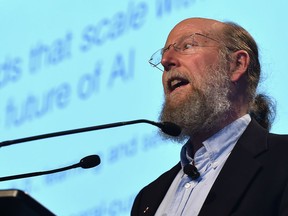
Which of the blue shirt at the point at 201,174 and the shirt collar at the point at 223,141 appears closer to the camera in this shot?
the blue shirt at the point at 201,174

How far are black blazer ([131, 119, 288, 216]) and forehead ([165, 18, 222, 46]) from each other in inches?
15.9

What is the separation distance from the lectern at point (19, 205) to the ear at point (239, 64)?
1.11 meters

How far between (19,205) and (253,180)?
76 cm

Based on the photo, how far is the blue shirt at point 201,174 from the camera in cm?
185

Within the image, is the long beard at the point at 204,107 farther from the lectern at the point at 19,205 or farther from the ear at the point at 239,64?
the lectern at the point at 19,205

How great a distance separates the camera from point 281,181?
1718 millimetres

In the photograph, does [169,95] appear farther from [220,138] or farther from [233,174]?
[233,174]

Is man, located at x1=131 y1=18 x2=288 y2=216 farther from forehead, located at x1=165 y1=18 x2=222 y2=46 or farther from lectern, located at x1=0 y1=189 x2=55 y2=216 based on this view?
lectern, located at x1=0 y1=189 x2=55 y2=216

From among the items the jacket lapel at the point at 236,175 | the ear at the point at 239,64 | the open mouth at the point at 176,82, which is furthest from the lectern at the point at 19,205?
the ear at the point at 239,64

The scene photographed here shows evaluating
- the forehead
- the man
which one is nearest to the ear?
the man

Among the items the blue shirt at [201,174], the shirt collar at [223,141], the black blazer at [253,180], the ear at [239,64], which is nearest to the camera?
the black blazer at [253,180]

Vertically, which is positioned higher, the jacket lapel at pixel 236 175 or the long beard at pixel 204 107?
the long beard at pixel 204 107

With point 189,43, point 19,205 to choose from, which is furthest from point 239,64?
point 19,205

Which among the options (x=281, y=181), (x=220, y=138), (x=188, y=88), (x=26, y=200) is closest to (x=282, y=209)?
(x=281, y=181)
